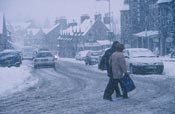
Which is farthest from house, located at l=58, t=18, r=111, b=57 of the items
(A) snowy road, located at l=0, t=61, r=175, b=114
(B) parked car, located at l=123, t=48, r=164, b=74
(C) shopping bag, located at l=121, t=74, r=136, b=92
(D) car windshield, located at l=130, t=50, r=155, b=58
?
(C) shopping bag, located at l=121, t=74, r=136, b=92

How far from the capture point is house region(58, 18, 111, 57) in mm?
78475

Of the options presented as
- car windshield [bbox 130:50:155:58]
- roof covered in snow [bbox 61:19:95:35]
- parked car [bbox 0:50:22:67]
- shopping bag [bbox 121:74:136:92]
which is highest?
roof covered in snow [bbox 61:19:95:35]

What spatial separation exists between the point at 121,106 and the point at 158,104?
1.13 metres

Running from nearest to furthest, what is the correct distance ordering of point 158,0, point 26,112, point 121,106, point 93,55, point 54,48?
point 26,112, point 121,106, point 93,55, point 158,0, point 54,48

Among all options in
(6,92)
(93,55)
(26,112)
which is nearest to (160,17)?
(93,55)

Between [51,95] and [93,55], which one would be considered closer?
[51,95]

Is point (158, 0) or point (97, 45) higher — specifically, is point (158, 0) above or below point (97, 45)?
above

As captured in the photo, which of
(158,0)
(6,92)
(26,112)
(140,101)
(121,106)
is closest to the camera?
(26,112)

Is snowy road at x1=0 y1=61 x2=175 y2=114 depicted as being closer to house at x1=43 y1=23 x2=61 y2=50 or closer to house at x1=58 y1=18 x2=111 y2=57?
house at x1=58 y1=18 x2=111 y2=57

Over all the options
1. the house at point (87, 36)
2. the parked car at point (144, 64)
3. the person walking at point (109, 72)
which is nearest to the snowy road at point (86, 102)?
the person walking at point (109, 72)

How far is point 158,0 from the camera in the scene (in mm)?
52188

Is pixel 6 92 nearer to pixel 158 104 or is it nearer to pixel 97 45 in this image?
pixel 158 104

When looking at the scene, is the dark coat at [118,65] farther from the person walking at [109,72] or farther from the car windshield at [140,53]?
the car windshield at [140,53]

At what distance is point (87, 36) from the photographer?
8169 centimetres
